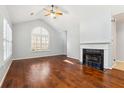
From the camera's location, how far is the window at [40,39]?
8.42 meters

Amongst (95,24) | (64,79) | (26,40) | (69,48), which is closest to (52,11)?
(95,24)

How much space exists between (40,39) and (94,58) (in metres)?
5.36

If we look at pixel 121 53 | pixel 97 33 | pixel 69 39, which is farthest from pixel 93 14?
pixel 69 39

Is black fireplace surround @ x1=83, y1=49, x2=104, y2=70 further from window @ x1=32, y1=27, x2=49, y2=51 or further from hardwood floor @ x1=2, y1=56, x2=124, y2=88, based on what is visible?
window @ x1=32, y1=27, x2=49, y2=51

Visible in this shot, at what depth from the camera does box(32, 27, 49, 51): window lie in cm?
842

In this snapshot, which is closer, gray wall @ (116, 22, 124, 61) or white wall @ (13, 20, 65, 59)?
gray wall @ (116, 22, 124, 61)

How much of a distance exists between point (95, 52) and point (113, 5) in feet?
6.50

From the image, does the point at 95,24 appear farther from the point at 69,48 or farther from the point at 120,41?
the point at 69,48

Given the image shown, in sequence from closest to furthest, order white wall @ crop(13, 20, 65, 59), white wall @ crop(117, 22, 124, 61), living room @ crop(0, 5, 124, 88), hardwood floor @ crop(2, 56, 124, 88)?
hardwood floor @ crop(2, 56, 124, 88) < living room @ crop(0, 5, 124, 88) < white wall @ crop(117, 22, 124, 61) < white wall @ crop(13, 20, 65, 59)

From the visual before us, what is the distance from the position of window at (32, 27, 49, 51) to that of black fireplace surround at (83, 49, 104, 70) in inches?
180

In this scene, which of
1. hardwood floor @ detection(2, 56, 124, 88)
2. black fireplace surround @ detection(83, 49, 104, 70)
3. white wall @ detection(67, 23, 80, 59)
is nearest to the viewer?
hardwood floor @ detection(2, 56, 124, 88)

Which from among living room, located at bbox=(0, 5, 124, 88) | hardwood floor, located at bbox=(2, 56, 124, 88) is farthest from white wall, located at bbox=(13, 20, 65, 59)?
hardwood floor, located at bbox=(2, 56, 124, 88)

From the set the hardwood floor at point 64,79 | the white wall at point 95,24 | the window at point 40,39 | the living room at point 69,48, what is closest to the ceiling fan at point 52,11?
the living room at point 69,48

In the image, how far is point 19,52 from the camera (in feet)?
24.7
